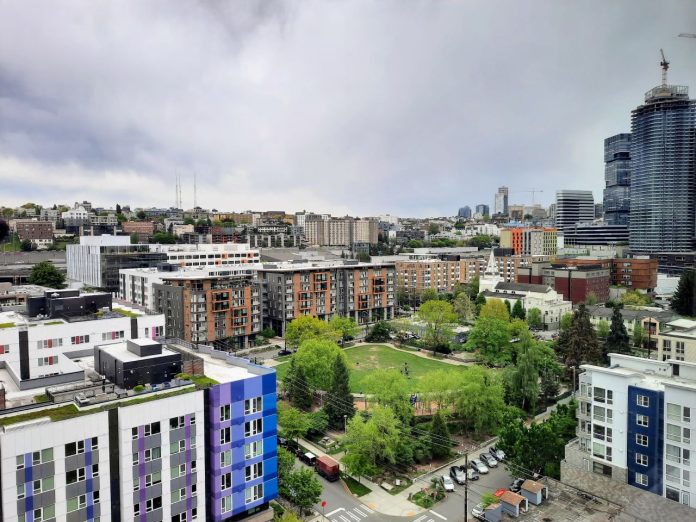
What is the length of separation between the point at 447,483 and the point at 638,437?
578 centimetres

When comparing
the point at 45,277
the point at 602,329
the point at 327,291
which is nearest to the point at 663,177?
the point at 602,329

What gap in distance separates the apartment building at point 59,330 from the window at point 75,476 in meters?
5.59

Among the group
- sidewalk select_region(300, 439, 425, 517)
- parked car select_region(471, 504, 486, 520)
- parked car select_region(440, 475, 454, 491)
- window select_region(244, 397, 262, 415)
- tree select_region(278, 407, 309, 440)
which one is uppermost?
window select_region(244, 397, 262, 415)

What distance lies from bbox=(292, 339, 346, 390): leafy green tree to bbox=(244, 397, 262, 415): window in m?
9.11

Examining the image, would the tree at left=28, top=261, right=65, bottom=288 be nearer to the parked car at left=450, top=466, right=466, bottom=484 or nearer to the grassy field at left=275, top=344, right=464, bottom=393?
the grassy field at left=275, top=344, right=464, bottom=393

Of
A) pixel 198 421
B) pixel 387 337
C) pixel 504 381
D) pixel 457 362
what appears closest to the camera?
pixel 198 421

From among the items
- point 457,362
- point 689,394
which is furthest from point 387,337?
point 689,394

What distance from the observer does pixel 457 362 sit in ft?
99.3

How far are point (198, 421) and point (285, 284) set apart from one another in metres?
25.5

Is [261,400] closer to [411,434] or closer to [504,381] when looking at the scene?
[411,434]

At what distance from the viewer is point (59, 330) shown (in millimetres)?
18281

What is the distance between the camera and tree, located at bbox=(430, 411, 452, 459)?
57.7 ft

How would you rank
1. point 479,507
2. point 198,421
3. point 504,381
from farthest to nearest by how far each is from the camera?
point 504,381 → point 479,507 → point 198,421

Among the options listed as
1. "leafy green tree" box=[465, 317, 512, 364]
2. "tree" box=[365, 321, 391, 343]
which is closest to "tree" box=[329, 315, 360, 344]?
"tree" box=[365, 321, 391, 343]
